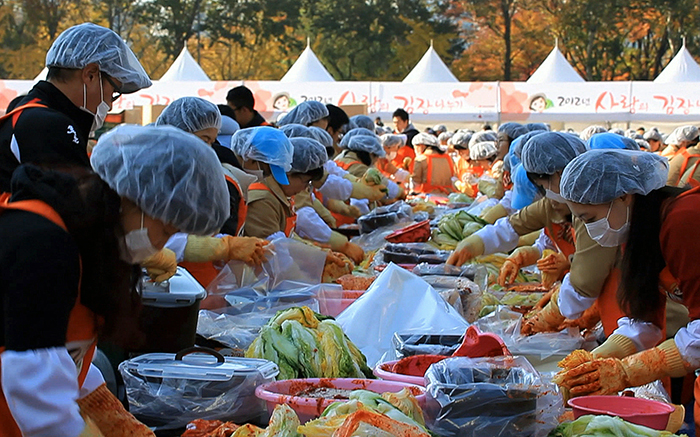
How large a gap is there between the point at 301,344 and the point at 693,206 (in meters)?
1.37

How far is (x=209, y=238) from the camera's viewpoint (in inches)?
155

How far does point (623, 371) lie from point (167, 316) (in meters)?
1.56

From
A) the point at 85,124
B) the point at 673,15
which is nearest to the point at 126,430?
the point at 85,124

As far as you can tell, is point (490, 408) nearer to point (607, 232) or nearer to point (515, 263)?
point (607, 232)

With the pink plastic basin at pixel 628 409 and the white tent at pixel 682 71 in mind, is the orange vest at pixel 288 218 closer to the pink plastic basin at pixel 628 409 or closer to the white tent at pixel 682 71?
the pink plastic basin at pixel 628 409

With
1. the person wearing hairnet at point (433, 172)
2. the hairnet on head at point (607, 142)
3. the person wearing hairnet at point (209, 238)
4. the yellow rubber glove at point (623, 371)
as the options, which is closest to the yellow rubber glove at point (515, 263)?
the hairnet on head at point (607, 142)

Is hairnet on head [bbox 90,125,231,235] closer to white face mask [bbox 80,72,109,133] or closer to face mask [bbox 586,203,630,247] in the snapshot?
white face mask [bbox 80,72,109,133]

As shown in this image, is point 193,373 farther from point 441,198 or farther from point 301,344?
point 441,198

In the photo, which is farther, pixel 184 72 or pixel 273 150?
pixel 184 72

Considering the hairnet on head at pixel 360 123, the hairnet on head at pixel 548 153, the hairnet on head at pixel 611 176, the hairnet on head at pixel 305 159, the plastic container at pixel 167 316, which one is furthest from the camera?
the hairnet on head at pixel 360 123

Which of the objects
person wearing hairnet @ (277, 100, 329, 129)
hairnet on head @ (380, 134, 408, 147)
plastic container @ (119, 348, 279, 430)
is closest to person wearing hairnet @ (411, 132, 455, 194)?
hairnet on head @ (380, 134, 408, 147)

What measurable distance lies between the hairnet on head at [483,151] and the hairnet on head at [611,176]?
9.11 metres

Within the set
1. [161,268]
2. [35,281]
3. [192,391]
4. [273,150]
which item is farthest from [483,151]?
[35,281]

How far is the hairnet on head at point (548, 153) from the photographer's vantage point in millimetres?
4098
